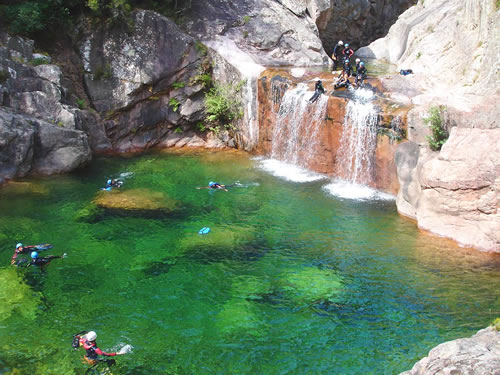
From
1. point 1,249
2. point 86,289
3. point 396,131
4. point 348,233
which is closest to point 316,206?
point 348,233

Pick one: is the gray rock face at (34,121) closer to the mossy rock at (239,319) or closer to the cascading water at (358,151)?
the cascading water at (358,151)

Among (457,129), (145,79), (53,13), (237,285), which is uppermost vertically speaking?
(53,13)

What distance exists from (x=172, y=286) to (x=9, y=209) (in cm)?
814

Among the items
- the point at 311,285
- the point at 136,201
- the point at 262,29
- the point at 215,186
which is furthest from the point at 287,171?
the point at 262,29

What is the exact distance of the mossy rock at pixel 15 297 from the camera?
1237 cm

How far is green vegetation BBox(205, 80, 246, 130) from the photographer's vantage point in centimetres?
2578

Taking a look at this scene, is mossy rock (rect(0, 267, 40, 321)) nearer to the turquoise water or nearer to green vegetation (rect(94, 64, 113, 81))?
the turquoise water

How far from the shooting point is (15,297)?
1300 cm

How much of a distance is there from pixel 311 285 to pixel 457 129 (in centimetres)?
770

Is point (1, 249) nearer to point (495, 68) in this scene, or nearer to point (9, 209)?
point (9, 209)

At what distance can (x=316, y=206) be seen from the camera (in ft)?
61.8

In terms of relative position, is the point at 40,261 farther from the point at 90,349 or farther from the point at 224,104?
the point at 224,104

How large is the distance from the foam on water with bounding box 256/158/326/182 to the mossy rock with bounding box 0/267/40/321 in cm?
1157

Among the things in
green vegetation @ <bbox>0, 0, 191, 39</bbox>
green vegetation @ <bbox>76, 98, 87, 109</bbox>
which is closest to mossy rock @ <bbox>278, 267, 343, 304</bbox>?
green vegetation @ <bbox>76, 98, 87, 109</bbox>
